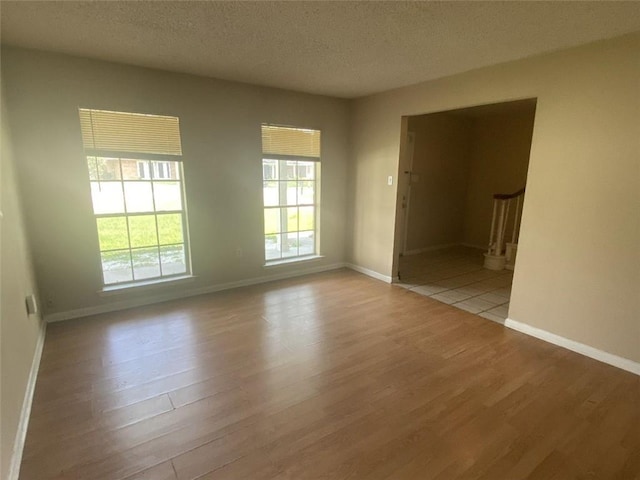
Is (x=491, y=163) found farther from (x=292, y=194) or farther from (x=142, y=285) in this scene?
(x=142, y=285)

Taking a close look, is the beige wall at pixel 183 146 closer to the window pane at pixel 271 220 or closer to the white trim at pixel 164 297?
the white trim at pixel 164 297

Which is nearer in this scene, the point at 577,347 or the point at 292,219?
the point at 577,347

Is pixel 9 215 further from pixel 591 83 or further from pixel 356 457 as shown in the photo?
pixel 591 83

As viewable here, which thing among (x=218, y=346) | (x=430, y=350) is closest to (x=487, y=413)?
(x=430, y=350)

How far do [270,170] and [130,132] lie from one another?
1567mm

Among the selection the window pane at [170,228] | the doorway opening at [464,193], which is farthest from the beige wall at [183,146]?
the doorway opening at [464,193]

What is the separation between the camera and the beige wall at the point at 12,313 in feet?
5.18

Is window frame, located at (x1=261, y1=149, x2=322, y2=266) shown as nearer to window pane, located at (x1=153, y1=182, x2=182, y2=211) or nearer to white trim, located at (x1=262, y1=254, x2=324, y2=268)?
white trim, located at (x1=262, y1=254, x2=324, y2=268)

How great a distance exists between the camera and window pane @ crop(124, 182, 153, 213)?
3338 mm

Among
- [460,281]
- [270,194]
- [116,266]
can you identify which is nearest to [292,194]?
[270,194]

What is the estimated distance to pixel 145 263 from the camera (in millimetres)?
3592

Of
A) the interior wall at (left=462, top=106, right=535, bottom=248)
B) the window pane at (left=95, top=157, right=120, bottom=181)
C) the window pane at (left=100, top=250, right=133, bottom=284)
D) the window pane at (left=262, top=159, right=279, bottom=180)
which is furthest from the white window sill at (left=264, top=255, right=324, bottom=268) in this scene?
the interior wall at (left=462, top=106, right=535, bottom=248)

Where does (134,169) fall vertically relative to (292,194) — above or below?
above

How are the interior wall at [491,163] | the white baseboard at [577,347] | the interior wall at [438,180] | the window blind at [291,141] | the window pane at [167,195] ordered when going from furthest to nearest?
the interior wall at [438,180]
the interior wall at [491,163]
the window blind at [291,141]
the window pane at [167,195]
the white baseboard at [577,347]
